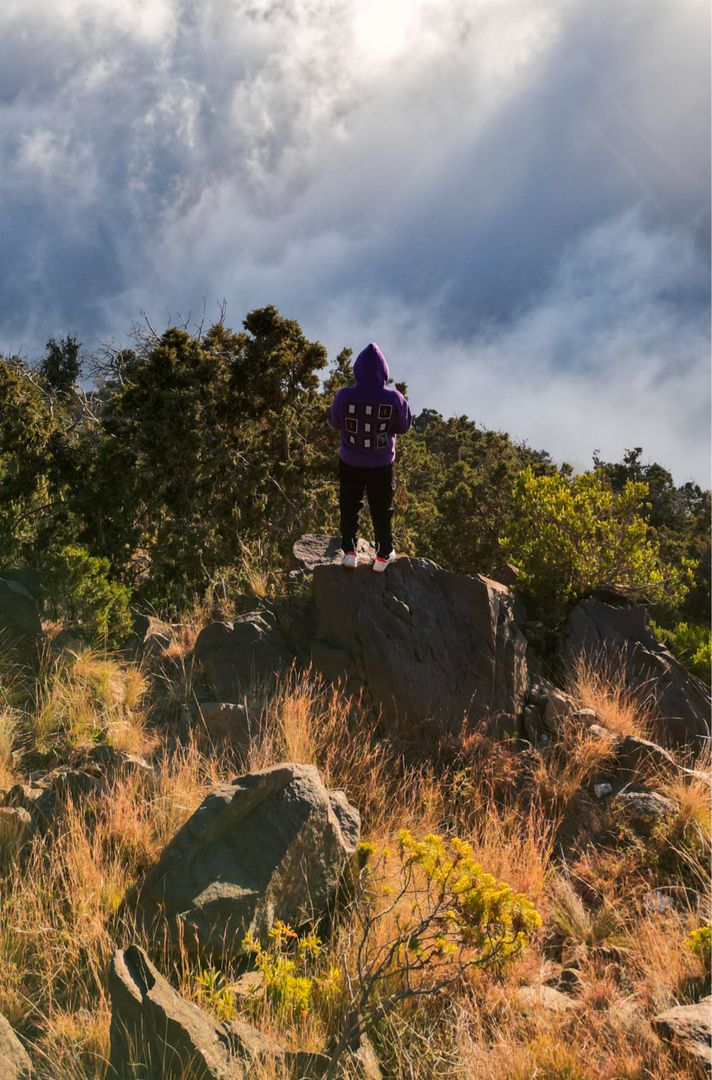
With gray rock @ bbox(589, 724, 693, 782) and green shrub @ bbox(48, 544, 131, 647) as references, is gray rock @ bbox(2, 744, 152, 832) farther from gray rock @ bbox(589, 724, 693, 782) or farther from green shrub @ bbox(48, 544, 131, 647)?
gray rock @ bbox(589, 724, 693, 782)

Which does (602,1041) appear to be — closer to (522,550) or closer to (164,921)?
(164,921)

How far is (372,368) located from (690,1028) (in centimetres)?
584

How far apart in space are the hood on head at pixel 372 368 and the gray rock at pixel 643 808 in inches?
176

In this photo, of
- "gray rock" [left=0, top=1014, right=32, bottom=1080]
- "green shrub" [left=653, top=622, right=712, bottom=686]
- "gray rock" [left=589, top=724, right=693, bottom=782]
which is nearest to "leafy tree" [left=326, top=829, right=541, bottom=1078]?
"gray rock" [left=0, top=1014, right=32, bottom=1080]

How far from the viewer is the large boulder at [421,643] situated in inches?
275

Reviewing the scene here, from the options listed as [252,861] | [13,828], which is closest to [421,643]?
[252,861]

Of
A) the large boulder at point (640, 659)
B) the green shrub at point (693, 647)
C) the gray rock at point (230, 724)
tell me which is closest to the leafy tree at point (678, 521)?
the green shrub at point (693, 647)

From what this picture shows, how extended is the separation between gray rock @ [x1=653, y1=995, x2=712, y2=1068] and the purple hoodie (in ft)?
17.1

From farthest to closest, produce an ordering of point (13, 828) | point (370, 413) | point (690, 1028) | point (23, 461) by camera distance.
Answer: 1. point (23, 461)
2. point (370, 413)
3. point (13, 828)
4. point (690, 1028)

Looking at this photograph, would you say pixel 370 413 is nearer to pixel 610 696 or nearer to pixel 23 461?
pixel 610 696

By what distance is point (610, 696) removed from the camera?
770 cm

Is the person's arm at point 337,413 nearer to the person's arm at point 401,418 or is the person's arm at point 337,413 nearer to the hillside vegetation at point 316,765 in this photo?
the person's arm at point 401,418

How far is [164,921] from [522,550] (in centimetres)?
632

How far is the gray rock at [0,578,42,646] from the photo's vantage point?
301 inches
